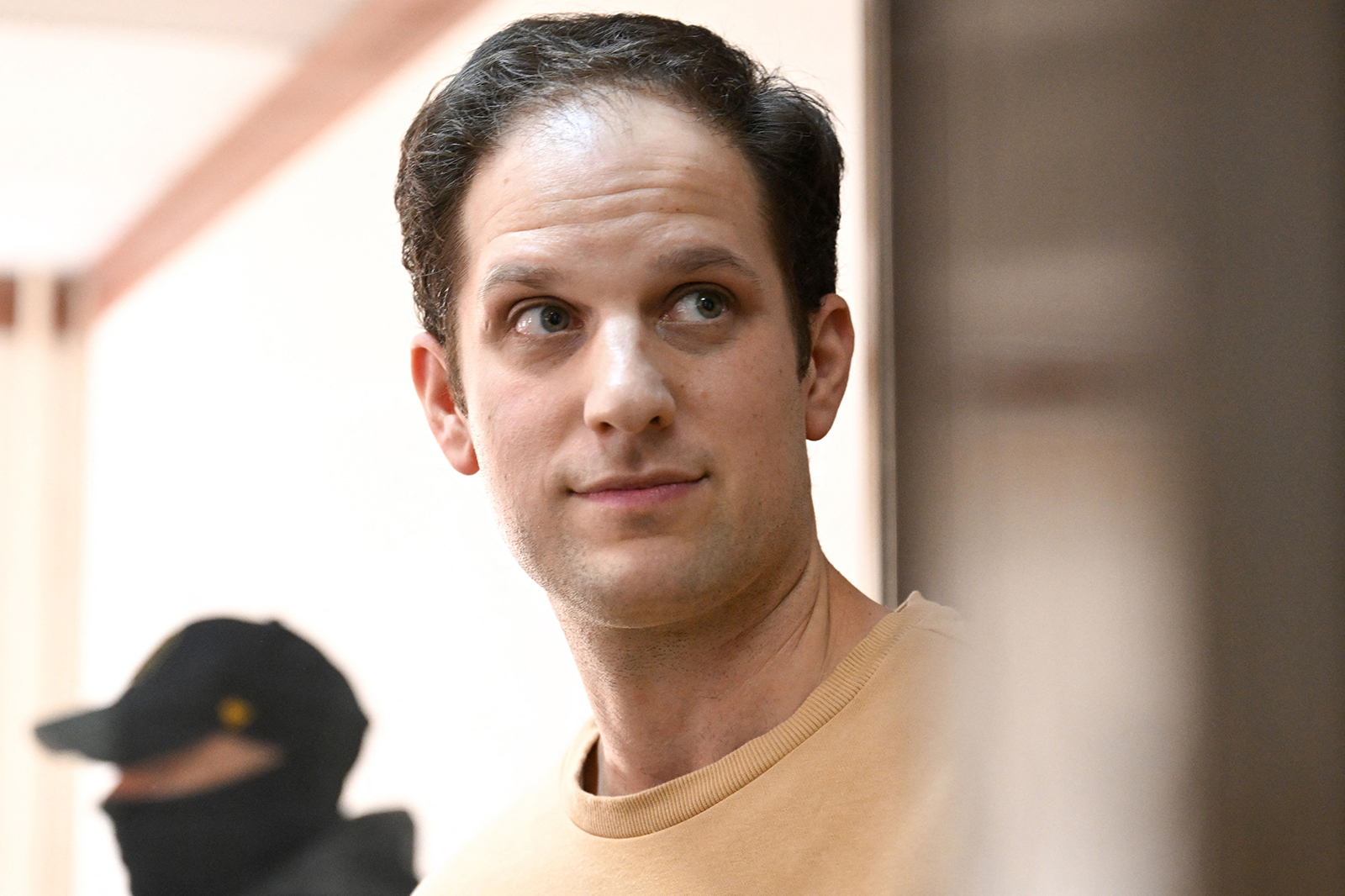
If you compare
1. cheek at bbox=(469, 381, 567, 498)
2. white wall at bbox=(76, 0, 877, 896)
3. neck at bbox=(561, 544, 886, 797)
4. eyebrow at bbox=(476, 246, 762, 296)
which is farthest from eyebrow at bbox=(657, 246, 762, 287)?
white wall at bbox=(76, 0, 877, 896)

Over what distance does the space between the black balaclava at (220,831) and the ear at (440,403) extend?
451 millimetres

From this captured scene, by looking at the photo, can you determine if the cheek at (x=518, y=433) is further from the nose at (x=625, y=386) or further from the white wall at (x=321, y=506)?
the white wall at (x=321, y=506)

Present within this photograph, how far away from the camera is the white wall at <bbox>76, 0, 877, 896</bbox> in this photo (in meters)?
1.06

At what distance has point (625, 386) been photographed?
25.4 inches

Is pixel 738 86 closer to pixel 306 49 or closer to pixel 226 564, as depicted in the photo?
pixel 306 49

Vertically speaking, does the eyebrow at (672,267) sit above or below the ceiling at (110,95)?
below

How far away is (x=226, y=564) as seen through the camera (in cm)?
111

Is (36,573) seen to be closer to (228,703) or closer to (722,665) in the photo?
(228,703)

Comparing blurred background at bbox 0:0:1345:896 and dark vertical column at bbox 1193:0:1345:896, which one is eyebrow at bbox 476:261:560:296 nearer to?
blurred background at bbox 0:0:1345:896

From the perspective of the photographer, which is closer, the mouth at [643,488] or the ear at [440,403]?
the mouth at [643,488]

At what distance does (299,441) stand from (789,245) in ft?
1.86

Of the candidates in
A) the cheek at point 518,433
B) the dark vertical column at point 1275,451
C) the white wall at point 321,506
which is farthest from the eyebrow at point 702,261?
the dark vertical column at point 1275,451

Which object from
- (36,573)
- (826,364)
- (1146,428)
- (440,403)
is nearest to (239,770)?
(36,573)

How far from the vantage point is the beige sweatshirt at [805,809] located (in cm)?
66
